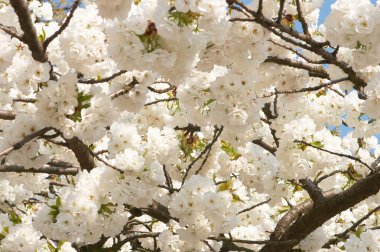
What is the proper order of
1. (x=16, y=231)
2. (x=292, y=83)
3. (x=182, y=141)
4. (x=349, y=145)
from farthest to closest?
(x=349, y=145), (x=182, y=141), (x=292, y=83), (x=16, y=231)

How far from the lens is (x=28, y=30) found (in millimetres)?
3180

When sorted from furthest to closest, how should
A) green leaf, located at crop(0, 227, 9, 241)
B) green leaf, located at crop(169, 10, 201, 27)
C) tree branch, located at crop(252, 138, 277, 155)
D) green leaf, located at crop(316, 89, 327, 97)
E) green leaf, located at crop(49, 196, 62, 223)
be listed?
green leaf, located at crop(316, 89, 327, 97) → tree branch, located at crop(252, 138, 277, 155) → green leaf, located at crop(0, 227, 9, 241) → green leaf, located at crop(49, 196, 62, 223) → green leaf, located at crop(169, 10, 201, 27)

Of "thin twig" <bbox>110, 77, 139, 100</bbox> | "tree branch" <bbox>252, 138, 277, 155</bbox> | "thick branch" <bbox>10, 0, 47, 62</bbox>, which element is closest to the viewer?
"thick branch" <bbox>10, 0, 47, 62</bbox>

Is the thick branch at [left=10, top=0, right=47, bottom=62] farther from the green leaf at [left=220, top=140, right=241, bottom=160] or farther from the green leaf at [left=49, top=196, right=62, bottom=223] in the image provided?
the green leaf at [left=220, top=140, right=241, bottom=160]

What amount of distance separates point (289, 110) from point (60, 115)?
148 inches

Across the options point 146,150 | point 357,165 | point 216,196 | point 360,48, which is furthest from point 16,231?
point 357,165

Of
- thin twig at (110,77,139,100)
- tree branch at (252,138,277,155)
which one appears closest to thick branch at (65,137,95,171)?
thin twig at (110,77,139,100)

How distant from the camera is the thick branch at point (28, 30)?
3.10 metres

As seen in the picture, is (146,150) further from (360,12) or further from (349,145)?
(349,145)

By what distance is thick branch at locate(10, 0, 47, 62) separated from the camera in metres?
3.10

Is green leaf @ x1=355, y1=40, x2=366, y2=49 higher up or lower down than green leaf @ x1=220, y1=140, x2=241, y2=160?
higher up

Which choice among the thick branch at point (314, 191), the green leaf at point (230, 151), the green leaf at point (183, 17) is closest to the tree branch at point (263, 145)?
the green leaf at point (230, 151)

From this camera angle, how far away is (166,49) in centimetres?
271

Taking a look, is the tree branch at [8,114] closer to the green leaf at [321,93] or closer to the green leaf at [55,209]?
the green leaf at [55,209]
